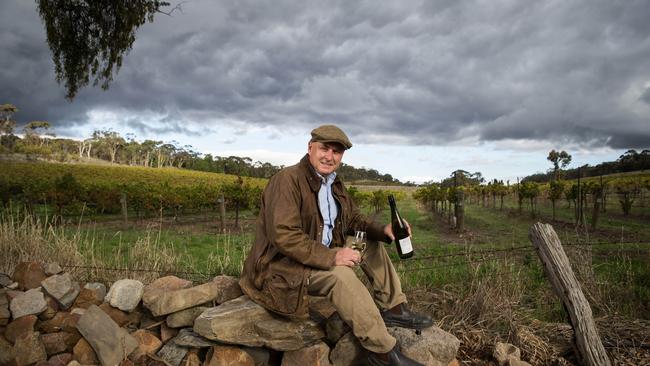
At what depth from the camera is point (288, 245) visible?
7.75 feet

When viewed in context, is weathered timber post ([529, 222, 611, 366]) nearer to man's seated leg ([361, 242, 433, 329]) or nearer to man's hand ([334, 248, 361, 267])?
man's seated leg ([361, 242, 433, 329])

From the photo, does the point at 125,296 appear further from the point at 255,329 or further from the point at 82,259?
the point at 82,259

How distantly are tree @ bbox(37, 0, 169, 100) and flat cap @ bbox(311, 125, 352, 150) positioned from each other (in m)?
8.52

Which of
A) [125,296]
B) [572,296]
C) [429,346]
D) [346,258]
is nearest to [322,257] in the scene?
[346,258]

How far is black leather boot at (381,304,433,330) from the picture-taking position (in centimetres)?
275

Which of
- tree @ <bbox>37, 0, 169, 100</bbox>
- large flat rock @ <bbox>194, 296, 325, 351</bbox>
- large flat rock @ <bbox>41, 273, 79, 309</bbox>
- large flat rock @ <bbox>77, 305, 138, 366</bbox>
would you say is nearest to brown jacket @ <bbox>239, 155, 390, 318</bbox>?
large flat rock @ <bbox>194, 296, 325, 351</bbox>

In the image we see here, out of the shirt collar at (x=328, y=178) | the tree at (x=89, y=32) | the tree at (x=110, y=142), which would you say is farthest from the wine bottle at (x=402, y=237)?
the tree at (x=110, y=142)

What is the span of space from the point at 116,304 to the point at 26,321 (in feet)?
2.14

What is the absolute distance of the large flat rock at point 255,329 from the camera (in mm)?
2674

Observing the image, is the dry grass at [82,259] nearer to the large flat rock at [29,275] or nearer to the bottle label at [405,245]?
the large flat rock at [29,275]

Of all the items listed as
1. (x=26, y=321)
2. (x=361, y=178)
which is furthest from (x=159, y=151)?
(x=26, y=321)

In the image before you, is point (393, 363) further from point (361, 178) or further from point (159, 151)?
point (159, 151)

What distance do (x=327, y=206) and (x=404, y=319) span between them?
3.07 ft

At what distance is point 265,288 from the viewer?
8.45ft
